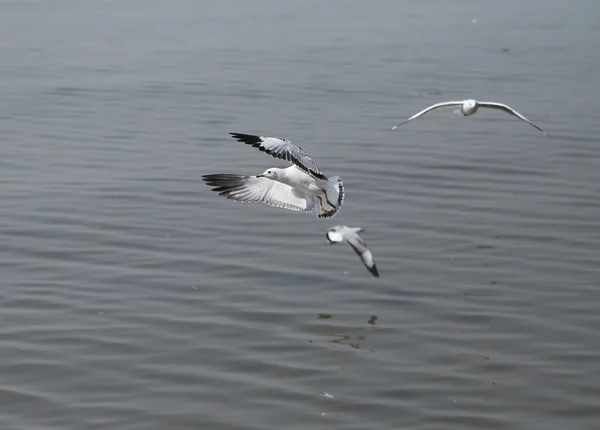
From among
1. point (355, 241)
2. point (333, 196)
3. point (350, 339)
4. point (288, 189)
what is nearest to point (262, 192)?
point (288, 189)

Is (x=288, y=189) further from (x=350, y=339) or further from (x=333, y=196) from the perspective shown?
(x=350, y=339)

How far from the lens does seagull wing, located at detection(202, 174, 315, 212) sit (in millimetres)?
11148

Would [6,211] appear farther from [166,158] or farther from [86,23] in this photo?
[86,23]

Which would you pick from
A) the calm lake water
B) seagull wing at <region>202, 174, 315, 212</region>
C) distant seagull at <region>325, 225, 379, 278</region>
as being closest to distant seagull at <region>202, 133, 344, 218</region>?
seagull wing at <region>202, 174, 315, 212</region>

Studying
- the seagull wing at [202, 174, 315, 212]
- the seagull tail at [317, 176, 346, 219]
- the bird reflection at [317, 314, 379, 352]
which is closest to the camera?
the bird reflection at [317, 314, 379, 352]

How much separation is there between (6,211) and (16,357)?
160 inches

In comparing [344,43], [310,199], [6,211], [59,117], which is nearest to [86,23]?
[344,43]

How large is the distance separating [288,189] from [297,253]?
739mm

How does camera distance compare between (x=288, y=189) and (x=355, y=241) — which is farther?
(x=288, y=189)

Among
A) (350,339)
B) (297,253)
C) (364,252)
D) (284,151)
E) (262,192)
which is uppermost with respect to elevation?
(284,151)

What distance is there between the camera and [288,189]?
1127 cm

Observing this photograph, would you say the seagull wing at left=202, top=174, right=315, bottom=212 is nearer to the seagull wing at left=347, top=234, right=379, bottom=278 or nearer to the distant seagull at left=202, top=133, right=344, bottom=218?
the distant seagull at left=202, top=133, right=344, bottom=218

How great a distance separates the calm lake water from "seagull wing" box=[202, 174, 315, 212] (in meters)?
0.41

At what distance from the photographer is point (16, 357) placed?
8.37 meters
